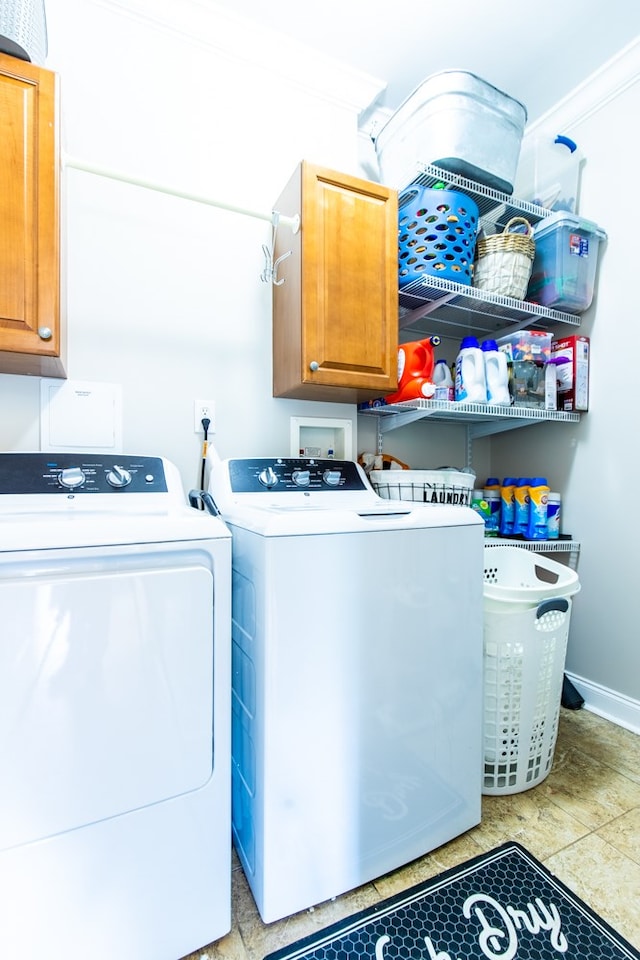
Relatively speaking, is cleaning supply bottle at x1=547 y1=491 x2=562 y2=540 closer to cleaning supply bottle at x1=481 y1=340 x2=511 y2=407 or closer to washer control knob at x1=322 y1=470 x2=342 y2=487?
cleaning supply bottle at x1=481 y1=340 x2=511 y2=407

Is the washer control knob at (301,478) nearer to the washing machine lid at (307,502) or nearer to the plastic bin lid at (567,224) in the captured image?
the washing machine lid at (307,502)

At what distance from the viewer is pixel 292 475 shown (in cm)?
159

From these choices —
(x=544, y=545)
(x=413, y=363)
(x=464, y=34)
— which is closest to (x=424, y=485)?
(x=413, y=363)

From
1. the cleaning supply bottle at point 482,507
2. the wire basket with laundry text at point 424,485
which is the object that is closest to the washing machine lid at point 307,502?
the wire basket with laundry text at point 424,485

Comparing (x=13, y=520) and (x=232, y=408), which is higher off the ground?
(x=232, y=408)

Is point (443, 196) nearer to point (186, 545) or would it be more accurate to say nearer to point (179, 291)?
point (179, 291)

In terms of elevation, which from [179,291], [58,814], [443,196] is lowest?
[58,814]

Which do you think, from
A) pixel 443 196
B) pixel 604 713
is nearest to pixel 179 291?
pixel 443 196

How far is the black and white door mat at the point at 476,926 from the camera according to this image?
993mm

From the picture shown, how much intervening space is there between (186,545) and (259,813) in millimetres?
652

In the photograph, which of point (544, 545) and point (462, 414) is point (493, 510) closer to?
point (544, 545)

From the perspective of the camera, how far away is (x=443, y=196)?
1.81 metres

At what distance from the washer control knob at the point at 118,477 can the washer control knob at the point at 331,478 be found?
25.9 inches

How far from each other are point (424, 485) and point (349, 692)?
900mm
